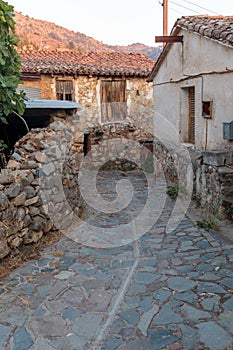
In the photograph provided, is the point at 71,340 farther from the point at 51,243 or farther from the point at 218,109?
the point at 218,109

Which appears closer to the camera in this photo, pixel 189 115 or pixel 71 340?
pixel 71 340

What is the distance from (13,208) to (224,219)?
384cm

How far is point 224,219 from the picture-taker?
6461 mm

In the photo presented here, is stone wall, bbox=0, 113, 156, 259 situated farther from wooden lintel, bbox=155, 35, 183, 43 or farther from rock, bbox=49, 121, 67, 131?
wooden lintel, bbox=155, 35, 183, 43

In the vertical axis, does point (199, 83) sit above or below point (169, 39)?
below

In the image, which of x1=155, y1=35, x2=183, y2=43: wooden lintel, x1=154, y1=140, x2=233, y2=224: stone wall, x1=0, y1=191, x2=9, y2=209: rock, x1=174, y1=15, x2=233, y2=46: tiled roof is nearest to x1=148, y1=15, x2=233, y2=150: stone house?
x1=174, y1=15, x2=233, y2=46: tiled roof

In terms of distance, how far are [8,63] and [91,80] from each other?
9454 mm

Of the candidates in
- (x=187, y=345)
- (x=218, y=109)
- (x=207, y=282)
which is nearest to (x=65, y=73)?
(x=218, y=109)

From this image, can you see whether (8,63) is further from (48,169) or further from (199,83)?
(199,83)

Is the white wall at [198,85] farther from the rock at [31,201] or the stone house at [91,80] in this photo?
the stone house at [91,80]

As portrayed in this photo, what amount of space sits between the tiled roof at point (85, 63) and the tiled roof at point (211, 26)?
5812mm

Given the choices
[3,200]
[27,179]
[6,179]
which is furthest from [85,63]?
[3,200]

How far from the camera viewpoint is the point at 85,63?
48.0ft

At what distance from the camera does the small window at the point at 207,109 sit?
7.57 m
